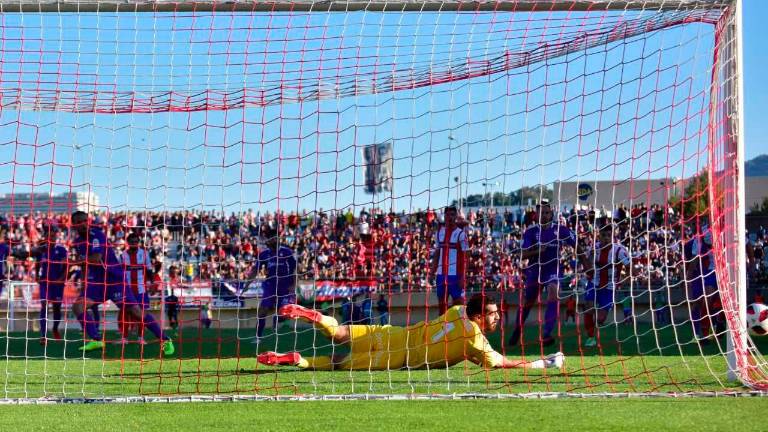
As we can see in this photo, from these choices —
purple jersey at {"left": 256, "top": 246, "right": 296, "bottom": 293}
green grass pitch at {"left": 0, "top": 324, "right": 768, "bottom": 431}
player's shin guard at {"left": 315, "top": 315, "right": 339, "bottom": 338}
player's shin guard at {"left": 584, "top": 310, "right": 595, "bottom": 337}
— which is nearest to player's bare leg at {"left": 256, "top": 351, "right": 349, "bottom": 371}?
green grass pitch at {"left": 0, "top": 324, "right": 768, "bottom": 431}

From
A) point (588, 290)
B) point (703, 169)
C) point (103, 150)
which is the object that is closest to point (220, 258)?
point (588, 290)

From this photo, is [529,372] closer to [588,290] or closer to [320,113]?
[320,113]

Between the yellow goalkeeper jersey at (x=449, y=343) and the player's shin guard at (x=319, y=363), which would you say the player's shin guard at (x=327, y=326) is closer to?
the player's shin guard at (x=319, y=363)

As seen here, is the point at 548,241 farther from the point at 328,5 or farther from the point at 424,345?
the point at 328,5

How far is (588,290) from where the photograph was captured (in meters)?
12.7

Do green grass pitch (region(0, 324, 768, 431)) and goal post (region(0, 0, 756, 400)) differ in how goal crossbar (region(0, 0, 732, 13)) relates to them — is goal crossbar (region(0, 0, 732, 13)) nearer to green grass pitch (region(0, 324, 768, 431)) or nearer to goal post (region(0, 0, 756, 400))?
goal post (region(0, 0, 756, 400))

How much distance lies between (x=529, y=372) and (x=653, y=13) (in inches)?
131

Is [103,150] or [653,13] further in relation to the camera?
[103,150]

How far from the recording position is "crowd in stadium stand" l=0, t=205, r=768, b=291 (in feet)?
52.1

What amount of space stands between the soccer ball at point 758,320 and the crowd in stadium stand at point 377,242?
2.99 m

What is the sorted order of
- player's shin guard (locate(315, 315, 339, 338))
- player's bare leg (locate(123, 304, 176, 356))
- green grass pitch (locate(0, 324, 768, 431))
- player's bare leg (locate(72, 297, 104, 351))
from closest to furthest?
1. green grass pitch (locate(0, 324, 768, 431))
2. player's shin guard (locate(315, 315, 339, 338))
3. player's bare leg (locate(123, 304, 176, 356))
4. player's bare leg (locate(72, 297, 104, 351))

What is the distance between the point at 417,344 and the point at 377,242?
9485 mm

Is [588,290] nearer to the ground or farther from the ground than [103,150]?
nearer to the ground

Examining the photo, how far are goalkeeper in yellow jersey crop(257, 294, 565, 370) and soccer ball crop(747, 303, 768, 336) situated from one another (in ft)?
8.88
